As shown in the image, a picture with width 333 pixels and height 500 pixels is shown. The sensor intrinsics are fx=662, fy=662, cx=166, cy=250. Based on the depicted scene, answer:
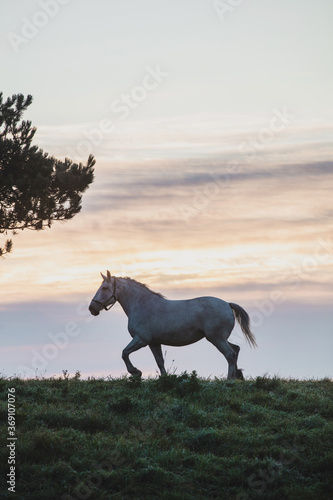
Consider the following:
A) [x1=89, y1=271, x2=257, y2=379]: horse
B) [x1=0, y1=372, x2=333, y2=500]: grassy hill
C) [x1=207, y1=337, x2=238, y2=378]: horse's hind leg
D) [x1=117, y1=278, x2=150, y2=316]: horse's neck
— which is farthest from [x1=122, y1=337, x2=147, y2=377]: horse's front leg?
[x1=207, y1=337, x2=238, y2=378]: horse's hind leg

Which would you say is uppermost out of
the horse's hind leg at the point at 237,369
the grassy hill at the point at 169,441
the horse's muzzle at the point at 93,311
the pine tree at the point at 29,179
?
the pine tree at the point at 29,179

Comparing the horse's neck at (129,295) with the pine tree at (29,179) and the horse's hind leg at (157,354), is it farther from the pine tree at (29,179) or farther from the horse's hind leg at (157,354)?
the pine tree at (29,179)

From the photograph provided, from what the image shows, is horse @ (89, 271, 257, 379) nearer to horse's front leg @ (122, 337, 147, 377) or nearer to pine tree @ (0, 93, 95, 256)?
horse's front leg @ (122, 337, 147, 377)

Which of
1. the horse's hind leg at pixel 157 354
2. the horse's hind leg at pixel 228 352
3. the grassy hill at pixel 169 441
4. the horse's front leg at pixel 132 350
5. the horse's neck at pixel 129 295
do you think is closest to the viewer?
the grassy hill at pixel 169 441

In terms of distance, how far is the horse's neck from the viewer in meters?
17.9

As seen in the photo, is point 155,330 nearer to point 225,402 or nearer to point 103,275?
point 103,275

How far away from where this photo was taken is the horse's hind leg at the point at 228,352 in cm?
1745

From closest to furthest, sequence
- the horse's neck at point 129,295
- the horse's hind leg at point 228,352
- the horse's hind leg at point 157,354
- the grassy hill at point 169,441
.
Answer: the grassy hill at point 169,441
the horse's hind leg at point 228,352
the horse's neck at point 129,295
the horse's hind leg at point 157,354

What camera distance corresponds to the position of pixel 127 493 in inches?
400

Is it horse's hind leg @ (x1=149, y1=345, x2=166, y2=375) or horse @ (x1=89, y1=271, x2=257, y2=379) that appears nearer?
horse @ (x1=89, y1=271, x2=257, y2=379)

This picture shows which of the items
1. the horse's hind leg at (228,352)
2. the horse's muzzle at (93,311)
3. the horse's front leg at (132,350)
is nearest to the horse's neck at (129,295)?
the horse's muzzle at (93,311)

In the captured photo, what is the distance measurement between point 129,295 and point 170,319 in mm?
1340

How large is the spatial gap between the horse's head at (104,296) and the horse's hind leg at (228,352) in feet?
9.55

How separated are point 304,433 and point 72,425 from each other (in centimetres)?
436
